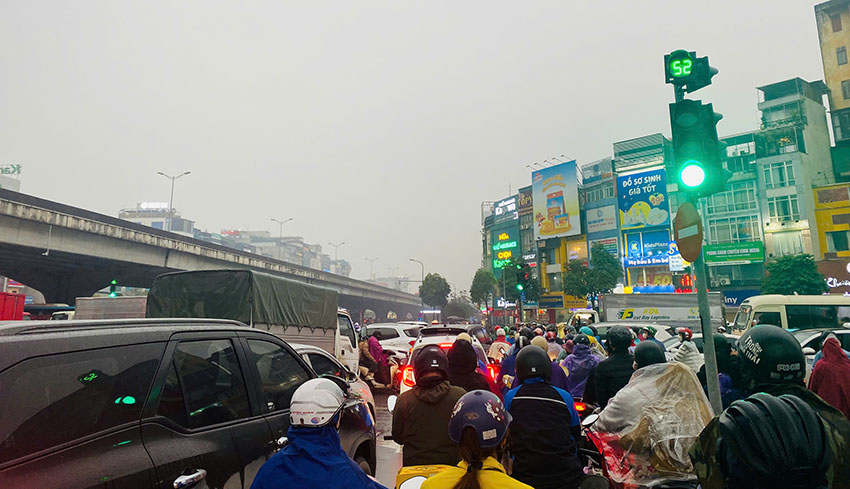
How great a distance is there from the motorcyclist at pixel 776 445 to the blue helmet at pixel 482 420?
36.1 inches

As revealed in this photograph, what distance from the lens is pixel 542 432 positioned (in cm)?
346

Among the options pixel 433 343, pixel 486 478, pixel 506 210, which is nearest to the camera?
pixel 486 478

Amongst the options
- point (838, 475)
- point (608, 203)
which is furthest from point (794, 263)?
point (838, 475)

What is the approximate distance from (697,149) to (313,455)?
181 inches

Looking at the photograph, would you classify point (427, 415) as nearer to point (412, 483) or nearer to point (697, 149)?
point (412, 483)

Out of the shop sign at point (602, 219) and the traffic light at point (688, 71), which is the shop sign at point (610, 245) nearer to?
the shop sign at point (602, 219)

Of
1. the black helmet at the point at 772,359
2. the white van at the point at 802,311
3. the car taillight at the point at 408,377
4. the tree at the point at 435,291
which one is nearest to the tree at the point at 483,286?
the tree at the point at 435,291

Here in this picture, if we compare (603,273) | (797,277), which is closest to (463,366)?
(797,277)

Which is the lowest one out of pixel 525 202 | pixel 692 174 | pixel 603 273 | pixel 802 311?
pixel 802 311

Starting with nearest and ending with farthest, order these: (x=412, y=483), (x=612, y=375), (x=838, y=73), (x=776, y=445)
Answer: (x=776, y=445), (x=412, y=483), (x=612, y=375), (x=838, y=73)

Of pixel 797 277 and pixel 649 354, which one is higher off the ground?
pixel 797 277

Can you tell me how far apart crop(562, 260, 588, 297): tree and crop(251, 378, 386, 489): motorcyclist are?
56.7m

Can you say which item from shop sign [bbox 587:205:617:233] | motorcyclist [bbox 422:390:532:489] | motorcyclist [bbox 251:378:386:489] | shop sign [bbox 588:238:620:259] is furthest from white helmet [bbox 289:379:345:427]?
shop sign [bbox 587:205:617:233]

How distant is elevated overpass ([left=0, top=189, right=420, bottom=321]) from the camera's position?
23.5m
